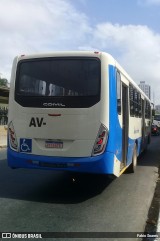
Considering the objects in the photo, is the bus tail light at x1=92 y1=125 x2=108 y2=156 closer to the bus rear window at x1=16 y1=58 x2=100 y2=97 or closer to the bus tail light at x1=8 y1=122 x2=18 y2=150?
the bus rear window at x1=16 y1=58 x2=100 y2=97

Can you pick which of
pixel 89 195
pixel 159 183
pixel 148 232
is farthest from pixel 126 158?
pixel 148 232

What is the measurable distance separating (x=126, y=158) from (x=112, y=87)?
2.71m

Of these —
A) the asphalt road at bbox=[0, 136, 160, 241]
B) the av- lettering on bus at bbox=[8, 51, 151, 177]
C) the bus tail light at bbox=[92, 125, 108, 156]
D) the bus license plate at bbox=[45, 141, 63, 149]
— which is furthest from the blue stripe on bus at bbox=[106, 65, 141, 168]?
the asphalt road at bbox=[0, 136, 160, 241]

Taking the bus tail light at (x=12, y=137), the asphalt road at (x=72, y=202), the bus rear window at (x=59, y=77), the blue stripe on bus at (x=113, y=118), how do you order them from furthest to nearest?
1. the bus tail light at (x=12, y=137)
2. the bus rear window at (x=59, y=77)
3. the blue stripe on bus at (x=113, y=118)
4. the asphalt road at (x=72, y=202)

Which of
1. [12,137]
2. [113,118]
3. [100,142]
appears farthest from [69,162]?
[12,137]

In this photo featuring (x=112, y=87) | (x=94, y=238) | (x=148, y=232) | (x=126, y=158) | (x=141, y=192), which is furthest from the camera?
(x=126, y=158)

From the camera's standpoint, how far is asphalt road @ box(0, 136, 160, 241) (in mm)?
5984

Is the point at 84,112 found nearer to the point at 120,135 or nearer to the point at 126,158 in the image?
the point at 120,135

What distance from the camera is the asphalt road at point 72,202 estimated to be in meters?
5.98

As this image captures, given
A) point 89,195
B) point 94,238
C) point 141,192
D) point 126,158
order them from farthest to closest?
point 126,158 < point 141,192 < point 89,195 < point 94,238

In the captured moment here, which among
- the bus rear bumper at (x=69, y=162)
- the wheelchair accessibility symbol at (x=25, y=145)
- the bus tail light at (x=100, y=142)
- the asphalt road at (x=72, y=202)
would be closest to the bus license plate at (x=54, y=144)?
the bus rear bumper at (x=69, y=162)

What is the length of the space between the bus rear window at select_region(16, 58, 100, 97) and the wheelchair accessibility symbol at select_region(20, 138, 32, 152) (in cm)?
99

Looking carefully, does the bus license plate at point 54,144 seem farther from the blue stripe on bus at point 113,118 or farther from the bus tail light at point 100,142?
the blue stripe on bus at point 113,118

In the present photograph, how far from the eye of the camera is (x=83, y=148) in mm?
7484
